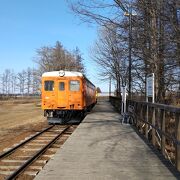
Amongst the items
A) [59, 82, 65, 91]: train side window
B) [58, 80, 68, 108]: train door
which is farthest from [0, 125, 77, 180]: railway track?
[59, 82, 65, 91]: train side window

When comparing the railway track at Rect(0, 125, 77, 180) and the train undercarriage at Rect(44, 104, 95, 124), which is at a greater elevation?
the train undercarriage at Rect(44, 104, 95, 124)

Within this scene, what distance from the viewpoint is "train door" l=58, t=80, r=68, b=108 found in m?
25.3

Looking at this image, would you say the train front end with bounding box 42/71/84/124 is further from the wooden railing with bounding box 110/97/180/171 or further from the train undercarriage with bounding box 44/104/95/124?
the wooden railing with bounding box 110/97/180/171

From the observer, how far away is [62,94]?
25531 millimetres

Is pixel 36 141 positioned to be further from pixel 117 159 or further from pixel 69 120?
pixel 69 120

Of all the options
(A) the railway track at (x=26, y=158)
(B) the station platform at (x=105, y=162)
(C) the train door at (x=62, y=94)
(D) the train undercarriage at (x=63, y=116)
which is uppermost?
(C) the train door at (x=62, y=94)

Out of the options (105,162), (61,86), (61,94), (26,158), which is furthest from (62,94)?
(105,162)

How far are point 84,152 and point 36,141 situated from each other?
583cm

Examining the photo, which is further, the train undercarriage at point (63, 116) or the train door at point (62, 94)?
the train undercarriage at point (63, 116)

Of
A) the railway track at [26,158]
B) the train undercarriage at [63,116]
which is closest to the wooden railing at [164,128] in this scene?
the railway track at [26,158]

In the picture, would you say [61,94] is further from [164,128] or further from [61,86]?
[164,128]

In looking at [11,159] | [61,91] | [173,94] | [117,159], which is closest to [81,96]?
[61,91]

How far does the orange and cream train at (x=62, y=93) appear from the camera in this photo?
25.4 meters

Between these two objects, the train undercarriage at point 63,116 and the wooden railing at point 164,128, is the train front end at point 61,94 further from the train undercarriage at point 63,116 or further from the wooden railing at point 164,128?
the wooden railing at point 164,128
